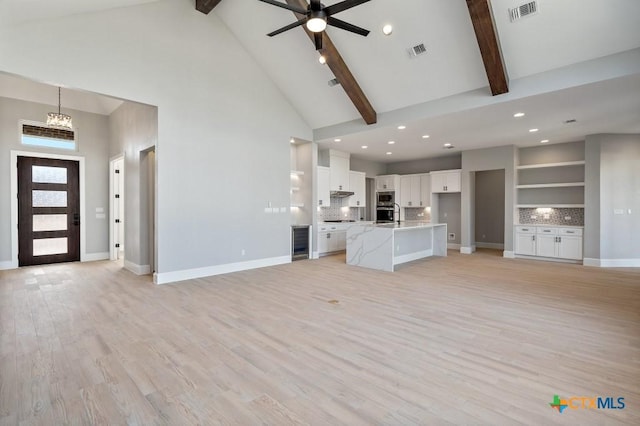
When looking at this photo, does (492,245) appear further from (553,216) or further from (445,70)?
(445,70)

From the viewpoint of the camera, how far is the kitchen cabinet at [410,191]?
396 inches

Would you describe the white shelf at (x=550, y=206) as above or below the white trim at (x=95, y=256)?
above

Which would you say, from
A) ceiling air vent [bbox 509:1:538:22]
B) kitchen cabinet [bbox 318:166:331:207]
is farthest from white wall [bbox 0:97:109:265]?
ceiling air vent [bbox 509:1:538:22]

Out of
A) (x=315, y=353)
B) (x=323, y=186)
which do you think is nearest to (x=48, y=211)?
(x=323, y=186)

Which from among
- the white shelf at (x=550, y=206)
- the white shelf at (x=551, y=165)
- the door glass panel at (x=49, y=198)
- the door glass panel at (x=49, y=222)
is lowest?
the door glass panel at (x=49, y=222)

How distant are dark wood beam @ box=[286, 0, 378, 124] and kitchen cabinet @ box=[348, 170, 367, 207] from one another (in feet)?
10.0

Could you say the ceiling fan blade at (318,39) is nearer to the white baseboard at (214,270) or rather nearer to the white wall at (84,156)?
the white baseboard at (214,270)

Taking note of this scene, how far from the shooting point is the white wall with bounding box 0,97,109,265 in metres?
6.03

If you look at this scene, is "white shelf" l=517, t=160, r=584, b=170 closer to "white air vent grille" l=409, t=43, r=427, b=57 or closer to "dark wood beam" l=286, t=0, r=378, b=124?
"dark wood beam" l=286, t=0, r=378, b=124

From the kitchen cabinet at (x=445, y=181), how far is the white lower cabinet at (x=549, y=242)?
6.68 ft

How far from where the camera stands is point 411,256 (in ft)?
23.6

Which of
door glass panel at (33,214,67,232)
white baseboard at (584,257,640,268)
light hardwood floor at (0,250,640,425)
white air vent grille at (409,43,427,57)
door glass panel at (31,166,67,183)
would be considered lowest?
light hardwood floor at (0,250,640,425)

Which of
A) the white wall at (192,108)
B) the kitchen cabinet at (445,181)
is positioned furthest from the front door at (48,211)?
the kitchen cabinet at (445,181)

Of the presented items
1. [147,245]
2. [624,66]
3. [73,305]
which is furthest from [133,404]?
[624,66]
